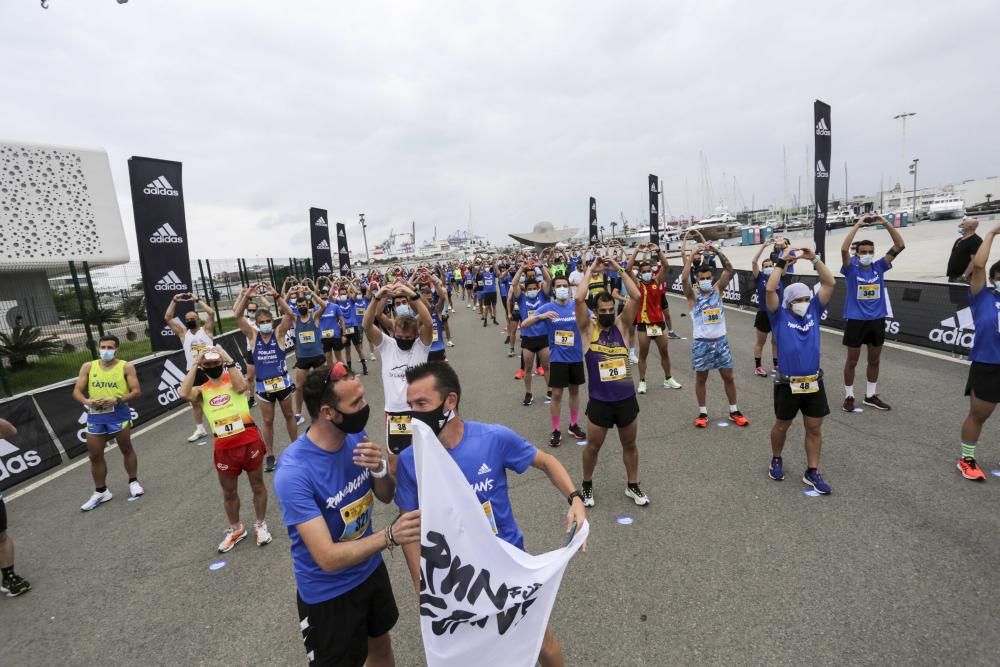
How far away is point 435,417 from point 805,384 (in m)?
3.74

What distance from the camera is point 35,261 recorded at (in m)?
16.3

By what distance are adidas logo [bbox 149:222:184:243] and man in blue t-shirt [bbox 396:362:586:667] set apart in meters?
10.5

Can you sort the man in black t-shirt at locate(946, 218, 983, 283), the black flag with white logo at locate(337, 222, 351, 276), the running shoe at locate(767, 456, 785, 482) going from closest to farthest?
the running shoe at locate(767, 456, 785, 482) < the man in black t-shirt at locate(946, 218, 983, 283) < the black flag with white logo at locate(337, 222, 351, 276)

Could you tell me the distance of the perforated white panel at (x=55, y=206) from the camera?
15.7 meters

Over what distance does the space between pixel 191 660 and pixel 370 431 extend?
395 cm

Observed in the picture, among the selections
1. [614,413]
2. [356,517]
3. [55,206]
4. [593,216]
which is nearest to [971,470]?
[614,413]

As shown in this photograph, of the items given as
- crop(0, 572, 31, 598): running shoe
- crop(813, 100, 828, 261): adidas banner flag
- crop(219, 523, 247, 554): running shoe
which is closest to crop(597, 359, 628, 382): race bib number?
crop(219, 523, 247, 554): running shoe

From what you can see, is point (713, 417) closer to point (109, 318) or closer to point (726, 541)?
point (726, 541)

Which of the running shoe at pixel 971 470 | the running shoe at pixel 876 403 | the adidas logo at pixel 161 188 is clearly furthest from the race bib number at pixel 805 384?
the adidas logo at pixel 161 188

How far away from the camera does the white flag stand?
6.33ft

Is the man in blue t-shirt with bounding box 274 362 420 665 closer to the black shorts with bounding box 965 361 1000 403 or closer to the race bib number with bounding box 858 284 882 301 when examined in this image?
the black shorts with bounding box 965 361 1000 403

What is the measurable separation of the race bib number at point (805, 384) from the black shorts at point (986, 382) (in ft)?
4.58

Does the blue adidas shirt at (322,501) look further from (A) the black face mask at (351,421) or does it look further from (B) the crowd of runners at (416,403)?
(A) the black face mask at (351,421)

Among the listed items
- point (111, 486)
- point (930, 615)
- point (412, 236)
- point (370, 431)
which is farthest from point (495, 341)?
point (412, 236)
